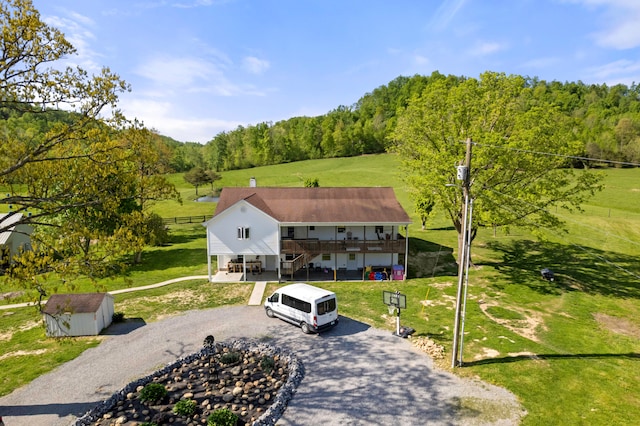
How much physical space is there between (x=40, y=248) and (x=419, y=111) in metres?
29.8

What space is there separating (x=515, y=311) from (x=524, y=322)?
1.69 m

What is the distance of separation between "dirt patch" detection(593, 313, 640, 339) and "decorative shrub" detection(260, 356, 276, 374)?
65.6 ft

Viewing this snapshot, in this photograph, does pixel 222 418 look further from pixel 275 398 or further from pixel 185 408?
pixel 275 398

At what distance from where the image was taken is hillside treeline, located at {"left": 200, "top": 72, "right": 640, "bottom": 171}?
9419 centimetres

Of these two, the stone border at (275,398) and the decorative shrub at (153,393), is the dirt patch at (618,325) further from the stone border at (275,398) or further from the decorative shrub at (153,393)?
the decorative shrub at (153,393)

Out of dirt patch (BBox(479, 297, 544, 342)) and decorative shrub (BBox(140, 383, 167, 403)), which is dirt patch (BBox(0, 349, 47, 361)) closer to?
decorative shrub (BBox(140, 383, 167, 403))

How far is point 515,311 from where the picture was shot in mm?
24562

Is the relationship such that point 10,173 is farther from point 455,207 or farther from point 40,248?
point 455,207

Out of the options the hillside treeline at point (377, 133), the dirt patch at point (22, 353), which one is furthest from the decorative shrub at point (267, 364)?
the hillside treeline at point (377, 133)

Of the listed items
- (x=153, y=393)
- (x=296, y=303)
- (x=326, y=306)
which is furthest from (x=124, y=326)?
(x=326, y=306)

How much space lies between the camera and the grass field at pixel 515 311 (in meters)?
16.3

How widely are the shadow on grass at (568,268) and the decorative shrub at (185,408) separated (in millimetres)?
24217

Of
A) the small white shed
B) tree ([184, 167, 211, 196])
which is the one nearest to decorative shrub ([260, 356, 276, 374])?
the small white shed

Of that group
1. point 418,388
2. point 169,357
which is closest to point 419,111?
point 418,388
